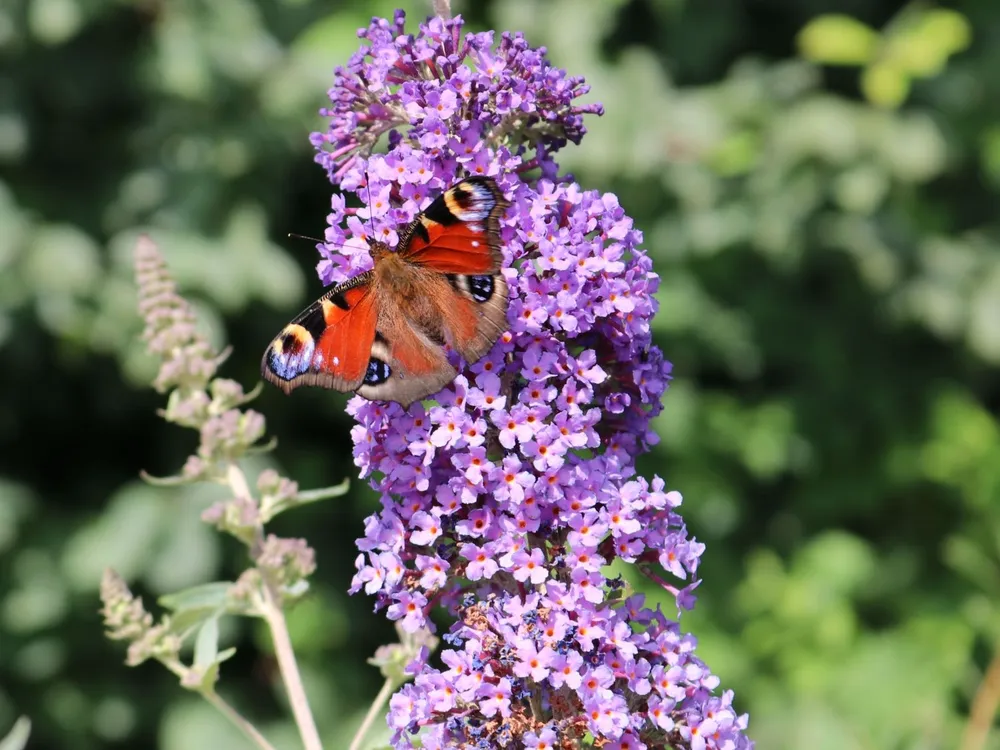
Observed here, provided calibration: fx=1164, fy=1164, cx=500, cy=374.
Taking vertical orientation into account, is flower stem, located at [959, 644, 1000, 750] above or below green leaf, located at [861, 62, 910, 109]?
below

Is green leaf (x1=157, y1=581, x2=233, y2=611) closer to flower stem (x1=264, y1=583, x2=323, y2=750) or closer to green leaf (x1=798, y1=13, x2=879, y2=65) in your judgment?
flower stem (x1=264, y1=583, x2=323, y2=750)

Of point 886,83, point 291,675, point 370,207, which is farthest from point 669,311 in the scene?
point 291,675

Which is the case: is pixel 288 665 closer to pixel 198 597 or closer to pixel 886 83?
pixel 198 597

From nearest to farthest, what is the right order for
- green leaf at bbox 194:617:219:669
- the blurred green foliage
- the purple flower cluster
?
the purple flower cluster
green leaf at bbox 194:617:219:669
the blurred green foliage

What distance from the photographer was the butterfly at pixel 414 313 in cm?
194

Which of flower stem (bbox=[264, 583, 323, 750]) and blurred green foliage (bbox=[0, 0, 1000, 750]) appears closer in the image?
flower stem (bbox=[264, 583, 323, 750])

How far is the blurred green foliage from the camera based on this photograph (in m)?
4.91

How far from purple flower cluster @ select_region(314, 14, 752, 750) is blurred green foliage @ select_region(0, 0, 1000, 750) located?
2.78 metres

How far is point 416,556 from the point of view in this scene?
199cm

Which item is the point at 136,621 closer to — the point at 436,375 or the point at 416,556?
the point at 416,556

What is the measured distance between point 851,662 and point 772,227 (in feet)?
6.95

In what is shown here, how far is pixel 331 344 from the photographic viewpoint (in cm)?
205

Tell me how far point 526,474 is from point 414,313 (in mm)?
388

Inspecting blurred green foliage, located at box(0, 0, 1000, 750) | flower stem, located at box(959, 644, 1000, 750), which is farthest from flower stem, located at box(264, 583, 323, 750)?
blurred green foliage, located at box(0, 0, 1000, 750)
